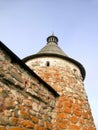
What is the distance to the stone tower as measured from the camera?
5.74m

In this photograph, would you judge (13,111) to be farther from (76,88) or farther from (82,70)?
(82,70)

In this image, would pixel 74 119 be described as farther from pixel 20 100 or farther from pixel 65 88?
pixel 20 100

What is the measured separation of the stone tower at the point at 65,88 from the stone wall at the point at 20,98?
672mm

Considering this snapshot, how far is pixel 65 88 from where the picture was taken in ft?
21.7

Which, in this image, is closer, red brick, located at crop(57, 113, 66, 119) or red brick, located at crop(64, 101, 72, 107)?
A: red brick, located at crop(57, 113, 66, 119)

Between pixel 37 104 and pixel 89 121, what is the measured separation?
244cm

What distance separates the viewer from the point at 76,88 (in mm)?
6891

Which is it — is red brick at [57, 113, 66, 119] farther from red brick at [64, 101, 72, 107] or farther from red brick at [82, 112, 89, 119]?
red brick at [82, 112, 89, 119]

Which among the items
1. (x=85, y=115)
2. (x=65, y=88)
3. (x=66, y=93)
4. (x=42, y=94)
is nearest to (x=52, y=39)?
(x=65, y=88)

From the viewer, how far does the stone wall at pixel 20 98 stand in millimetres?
3670

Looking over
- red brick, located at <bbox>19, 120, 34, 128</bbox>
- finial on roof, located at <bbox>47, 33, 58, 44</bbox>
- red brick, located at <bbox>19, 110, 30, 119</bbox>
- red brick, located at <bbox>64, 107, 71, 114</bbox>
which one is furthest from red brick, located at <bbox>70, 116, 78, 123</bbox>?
finial on roof, located at <bbox>47, 33, 58, 44</bbox>

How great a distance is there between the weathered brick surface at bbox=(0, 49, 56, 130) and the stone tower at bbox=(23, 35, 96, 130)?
26.5 inches

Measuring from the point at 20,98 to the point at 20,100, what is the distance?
0.16 ft

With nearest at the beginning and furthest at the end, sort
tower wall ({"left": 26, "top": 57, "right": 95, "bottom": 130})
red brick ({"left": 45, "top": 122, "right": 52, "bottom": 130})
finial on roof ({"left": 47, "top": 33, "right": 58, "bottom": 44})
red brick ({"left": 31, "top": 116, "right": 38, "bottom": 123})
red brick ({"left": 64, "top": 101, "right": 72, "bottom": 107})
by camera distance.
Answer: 1. red brick ({"left": 31, "top": 116, "right": 38, "bottom": 123})
2. red brick ({"left": 45, "top": 122, "right": 52, "bottom": 130})
3. tower wall ({"left": 26, "top": 57, "right": 95, "bottom": 130})
4. red brick ({"left": 64, "top": 101, "right": 72, "bottom": 107})
5. finial on roof ({"left": 47, "top": 33, "right": 58, "bottom": 44})
